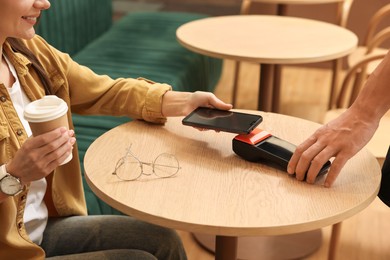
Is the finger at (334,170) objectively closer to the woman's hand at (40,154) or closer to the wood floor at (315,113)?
the woman's hand at (40,154)

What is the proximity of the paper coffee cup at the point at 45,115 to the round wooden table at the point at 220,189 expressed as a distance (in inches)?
9.7

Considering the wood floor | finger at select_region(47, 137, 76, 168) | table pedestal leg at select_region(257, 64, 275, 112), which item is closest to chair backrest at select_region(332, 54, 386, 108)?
table pedestal leg at select_region(257, 64, 275, 112)

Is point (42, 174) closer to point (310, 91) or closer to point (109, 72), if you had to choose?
point (109, 72)

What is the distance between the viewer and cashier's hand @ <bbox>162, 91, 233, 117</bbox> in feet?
5.33

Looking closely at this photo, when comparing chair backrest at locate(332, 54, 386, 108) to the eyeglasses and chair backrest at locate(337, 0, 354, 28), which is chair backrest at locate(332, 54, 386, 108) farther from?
the eyeglasses

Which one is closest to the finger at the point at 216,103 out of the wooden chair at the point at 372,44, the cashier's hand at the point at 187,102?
the cashier's hand at the point at 187,102

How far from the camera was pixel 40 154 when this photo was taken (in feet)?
3.82

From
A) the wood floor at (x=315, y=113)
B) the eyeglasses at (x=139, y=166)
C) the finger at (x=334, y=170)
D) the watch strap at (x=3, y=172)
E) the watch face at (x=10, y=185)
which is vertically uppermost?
the watch strap at (x=3, y=172)

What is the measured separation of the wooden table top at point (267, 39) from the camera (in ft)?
8.45

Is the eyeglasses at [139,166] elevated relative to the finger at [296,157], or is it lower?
lower

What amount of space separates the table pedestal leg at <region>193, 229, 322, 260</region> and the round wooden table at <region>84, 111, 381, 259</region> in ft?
3.09

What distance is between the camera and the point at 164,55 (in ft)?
11.1

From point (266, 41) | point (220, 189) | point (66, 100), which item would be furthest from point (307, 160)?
point (266, 41)

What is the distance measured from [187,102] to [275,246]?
1.14 meters
